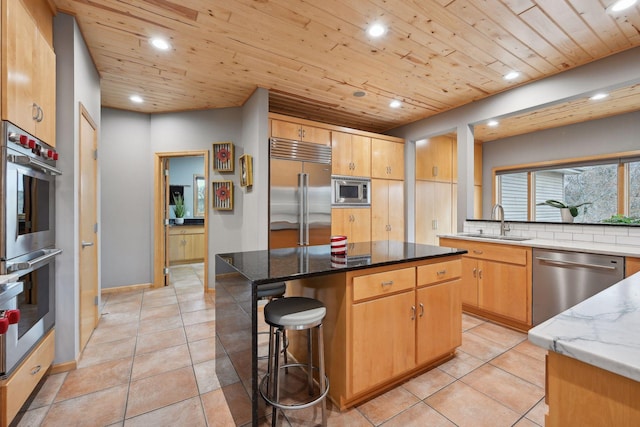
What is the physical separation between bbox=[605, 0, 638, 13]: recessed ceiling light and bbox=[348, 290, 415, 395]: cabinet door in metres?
2.58

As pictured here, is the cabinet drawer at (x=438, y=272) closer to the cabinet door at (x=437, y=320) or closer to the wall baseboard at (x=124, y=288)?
the cabinet door at (x=437, y=320)

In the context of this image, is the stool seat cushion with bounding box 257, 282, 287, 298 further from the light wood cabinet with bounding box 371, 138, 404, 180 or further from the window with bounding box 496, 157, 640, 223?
the window with bounding box 496, 157, 640, 223

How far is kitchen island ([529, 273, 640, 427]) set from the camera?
0.58 m

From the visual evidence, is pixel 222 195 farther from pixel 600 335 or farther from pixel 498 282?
pixel 600 335

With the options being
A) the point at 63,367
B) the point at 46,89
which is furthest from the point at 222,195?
the point at 63,367

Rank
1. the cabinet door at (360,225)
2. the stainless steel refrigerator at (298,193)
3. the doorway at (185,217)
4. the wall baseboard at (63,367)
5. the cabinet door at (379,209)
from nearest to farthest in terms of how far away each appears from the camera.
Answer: the wall baseboard at (63,367)
the stainless steel refrigerator at (298,193)
the cabinet door at (360,225)
the cabinet door at (379,209)
the doorway at (185,217)

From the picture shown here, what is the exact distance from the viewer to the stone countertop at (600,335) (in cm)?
59

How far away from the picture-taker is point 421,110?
14.3 ft

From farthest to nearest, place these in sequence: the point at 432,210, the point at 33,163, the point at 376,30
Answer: the point at 432,210
the point at 376,30
the point at 33,163

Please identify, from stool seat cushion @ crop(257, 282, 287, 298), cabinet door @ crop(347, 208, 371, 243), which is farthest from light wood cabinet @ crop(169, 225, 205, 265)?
stool seat cushion @ crop(257, 282, 287, 298)

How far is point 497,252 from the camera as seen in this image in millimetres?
2928

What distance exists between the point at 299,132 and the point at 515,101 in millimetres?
2670

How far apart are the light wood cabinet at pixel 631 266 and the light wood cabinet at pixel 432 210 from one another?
2.95m

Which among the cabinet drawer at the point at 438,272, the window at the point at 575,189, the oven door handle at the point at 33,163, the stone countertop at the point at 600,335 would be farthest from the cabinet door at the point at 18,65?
the window at the point at 575,189
